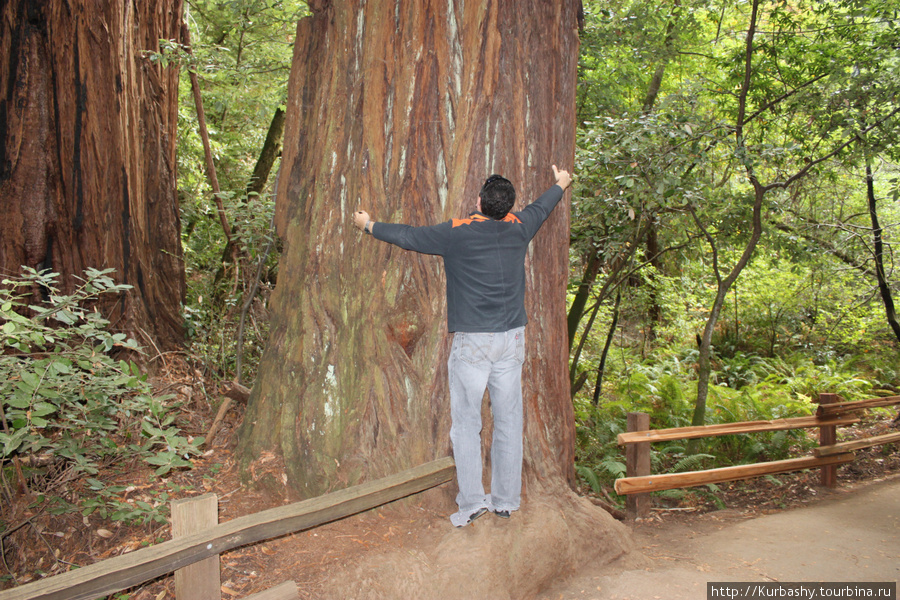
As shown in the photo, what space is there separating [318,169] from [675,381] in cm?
803

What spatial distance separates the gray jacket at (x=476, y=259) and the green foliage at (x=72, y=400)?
185cm

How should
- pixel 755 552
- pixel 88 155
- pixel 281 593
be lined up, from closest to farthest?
pixel 281 593 < pixel 755 552 < pixel 88 155

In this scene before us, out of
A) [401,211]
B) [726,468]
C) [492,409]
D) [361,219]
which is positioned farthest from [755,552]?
[361,219]

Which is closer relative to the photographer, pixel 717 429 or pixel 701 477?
pixel 701 477

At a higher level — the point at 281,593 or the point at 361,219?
the point at 361,219

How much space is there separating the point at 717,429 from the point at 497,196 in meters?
4.03

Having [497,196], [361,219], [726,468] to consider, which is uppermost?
[497,196]

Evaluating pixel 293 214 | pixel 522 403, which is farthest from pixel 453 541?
pixel 293 214

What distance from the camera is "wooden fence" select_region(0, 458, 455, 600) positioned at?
2566 mm

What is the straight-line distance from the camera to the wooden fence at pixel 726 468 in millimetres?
5773

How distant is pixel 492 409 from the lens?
3.99m

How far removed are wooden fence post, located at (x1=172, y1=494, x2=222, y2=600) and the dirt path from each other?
2071 millimetres

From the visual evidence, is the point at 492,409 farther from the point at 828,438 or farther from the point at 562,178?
the point at 828,438

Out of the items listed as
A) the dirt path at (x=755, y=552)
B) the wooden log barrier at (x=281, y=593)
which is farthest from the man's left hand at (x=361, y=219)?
the dirt path at (x=755, y=552)
